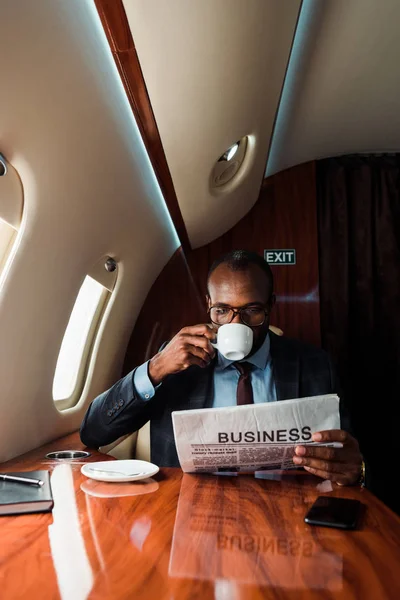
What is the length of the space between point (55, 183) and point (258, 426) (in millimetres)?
985

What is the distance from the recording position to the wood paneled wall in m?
3.36

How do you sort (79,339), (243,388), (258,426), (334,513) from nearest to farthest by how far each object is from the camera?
(334,513) < (258,426) < (243,388) < (79,339)

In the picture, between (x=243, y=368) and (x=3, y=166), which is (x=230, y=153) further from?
(x=3, y=166)

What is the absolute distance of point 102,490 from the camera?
1298 millimetres

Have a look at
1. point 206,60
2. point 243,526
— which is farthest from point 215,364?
point 206,60

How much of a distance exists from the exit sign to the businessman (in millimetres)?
1343

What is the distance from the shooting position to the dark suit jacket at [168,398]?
178 centimetres

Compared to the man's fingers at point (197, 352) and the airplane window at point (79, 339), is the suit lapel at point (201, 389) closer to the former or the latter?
the man's fingers at point (197, 352)

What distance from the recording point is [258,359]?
1934 mm

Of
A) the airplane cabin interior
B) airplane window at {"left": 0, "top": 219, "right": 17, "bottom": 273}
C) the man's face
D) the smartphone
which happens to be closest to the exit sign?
the airplane cabin interior

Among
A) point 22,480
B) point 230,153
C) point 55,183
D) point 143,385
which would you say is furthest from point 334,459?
point 230,153

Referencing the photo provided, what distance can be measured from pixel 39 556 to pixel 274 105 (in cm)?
198

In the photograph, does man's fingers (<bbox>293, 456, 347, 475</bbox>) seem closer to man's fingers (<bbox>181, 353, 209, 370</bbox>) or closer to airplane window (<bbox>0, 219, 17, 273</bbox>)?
man's fingers (<bbox>181, 353, 209, 370</bbox>)

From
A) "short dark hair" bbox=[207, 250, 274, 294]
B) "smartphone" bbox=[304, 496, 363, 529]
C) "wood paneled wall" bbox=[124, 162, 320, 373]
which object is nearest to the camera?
"smartphone" bbox=[304, 496, 363, 529]
